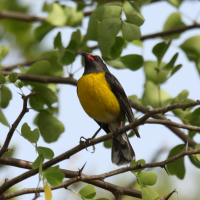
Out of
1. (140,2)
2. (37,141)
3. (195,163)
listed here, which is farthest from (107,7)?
(195,163)

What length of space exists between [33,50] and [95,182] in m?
5.04

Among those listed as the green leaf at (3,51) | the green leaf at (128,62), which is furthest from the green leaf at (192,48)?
the green leaf at (3,51)

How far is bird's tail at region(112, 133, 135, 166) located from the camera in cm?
561

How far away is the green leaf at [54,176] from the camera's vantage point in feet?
9.37

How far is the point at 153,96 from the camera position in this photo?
18.2ft

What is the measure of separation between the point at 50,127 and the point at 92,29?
158 centimetres

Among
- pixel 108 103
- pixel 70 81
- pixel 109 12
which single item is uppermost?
pixel 70 81

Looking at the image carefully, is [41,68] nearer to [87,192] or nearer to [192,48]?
[87,192]

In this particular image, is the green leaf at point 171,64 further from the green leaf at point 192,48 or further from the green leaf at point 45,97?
the green leaf at point 45,97

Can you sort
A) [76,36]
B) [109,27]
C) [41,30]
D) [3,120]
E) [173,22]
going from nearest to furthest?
[109,27]
[3,120]
[76,36]
[41,30]
[173,22]

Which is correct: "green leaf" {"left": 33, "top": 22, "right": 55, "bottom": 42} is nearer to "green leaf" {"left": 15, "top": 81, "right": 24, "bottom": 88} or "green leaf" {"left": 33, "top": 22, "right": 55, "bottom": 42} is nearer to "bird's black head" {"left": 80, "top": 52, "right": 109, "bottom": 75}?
"bird's black head" {"left": 80, "top": 52, "right": 109, "bottom": 75}

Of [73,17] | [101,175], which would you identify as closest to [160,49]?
[73,17]

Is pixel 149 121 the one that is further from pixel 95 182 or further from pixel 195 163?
pixel 195 163

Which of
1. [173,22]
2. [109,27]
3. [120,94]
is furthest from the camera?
[173,22]
